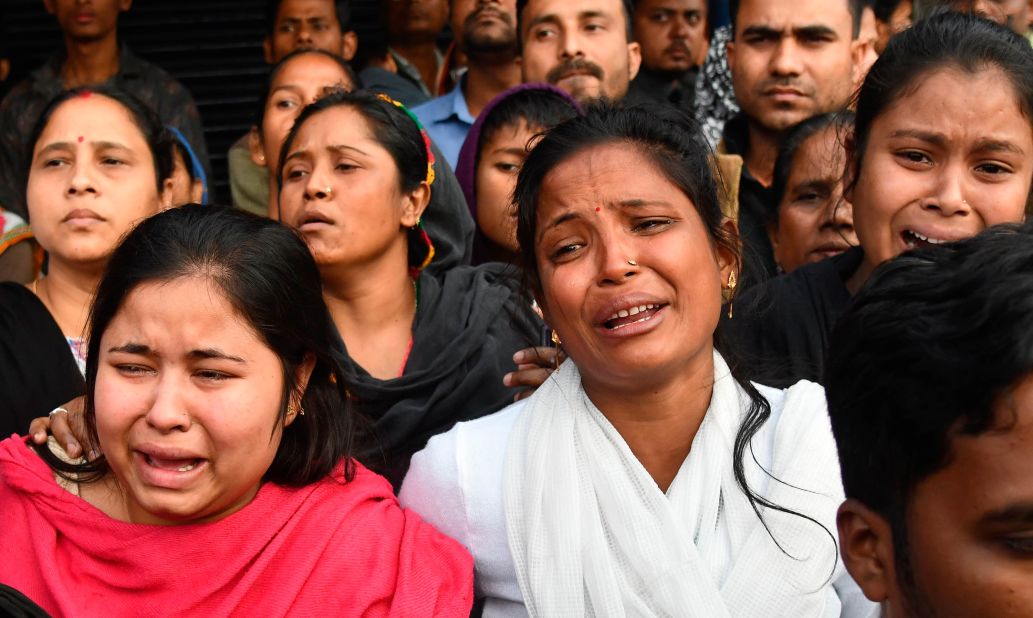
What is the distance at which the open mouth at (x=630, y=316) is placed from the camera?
2281 millimetres

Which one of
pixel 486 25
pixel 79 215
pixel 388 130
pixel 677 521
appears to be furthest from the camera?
pixel 486 25

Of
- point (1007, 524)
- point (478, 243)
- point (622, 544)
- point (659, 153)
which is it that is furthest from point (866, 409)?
point (478, 243)

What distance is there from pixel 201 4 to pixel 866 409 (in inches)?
246

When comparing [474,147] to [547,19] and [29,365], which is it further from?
[29,365]

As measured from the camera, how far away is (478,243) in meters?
4.22

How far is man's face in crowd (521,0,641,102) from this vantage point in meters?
4.78

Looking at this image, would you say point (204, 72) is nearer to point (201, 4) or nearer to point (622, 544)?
point (201, 4)

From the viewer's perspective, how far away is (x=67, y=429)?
247 centimetres

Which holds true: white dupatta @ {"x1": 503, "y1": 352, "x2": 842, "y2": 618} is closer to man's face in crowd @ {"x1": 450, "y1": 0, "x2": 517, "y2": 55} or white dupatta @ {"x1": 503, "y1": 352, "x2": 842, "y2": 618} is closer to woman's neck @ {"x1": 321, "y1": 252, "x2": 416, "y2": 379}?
woman's neck @ {"x1": 321, "y1": 252, "x2": 416, "y2": 379}

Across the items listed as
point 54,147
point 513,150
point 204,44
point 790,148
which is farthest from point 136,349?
point 204,44

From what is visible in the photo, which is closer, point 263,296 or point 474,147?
point 263,296

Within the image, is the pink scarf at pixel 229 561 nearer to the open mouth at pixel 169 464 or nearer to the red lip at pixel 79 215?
the open mouth at pixel 169 464

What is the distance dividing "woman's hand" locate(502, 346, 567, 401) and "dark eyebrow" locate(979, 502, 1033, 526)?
154cm

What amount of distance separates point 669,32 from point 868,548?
4.76 metres
